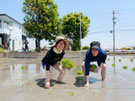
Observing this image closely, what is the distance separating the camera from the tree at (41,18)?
1625 centimetres

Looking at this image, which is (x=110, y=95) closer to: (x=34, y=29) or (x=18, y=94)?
(x=18, y=94)

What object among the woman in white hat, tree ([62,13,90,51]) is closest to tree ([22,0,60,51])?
tree ([62,13,90,51])

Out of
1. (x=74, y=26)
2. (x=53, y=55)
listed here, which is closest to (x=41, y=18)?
(x=74, y=26)

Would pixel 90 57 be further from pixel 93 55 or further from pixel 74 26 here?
pixel 74 26

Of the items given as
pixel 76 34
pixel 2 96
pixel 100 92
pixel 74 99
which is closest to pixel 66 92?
pixel 74 99

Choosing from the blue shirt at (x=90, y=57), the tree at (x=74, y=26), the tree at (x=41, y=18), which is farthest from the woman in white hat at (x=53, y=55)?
the tree at (x=74, y=26)

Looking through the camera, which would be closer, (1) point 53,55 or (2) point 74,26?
(1) point 53,55

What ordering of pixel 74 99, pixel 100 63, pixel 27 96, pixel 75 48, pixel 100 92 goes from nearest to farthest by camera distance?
pixel 74 99 < pixel 27 96 < pixel 100 92 < pixel 100 63 < pixel 75 48

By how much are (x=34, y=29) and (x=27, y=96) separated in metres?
14.3

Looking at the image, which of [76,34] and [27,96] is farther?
[76,34]

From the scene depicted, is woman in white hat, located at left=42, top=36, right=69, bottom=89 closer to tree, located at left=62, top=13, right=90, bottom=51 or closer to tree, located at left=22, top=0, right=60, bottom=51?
tree, located at left=22, top=0, right=60, bottom=51

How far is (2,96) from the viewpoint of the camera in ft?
9.39

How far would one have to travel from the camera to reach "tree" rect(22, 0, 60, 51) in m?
16.2

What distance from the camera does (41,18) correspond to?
1664cm
